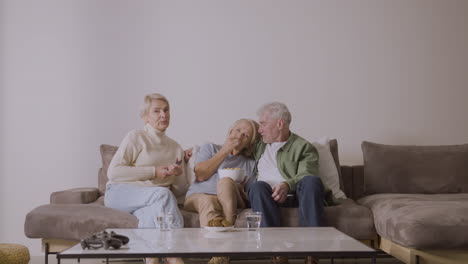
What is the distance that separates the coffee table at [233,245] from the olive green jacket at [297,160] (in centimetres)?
85

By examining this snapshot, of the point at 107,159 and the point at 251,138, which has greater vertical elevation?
the point at 251,138

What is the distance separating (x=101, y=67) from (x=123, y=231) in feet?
6.97

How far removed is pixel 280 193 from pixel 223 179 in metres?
0.35

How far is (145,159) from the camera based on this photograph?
382cm

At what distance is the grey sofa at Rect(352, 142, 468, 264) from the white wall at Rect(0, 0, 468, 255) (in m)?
0.47

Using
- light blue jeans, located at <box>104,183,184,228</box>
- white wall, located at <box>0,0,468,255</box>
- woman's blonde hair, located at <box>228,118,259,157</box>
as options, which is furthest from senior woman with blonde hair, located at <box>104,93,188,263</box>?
white wall, located at <box>0,0,468,255</box>

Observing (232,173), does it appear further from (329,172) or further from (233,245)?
(233,245)

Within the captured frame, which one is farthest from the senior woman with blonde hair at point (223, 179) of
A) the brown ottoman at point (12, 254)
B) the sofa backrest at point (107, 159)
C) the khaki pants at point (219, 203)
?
the brown ottoman at point (12, 254)

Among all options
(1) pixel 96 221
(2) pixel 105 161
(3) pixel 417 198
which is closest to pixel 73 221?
(1) pixel 96 221

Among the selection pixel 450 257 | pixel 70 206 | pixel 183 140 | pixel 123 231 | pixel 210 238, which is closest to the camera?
pixel 210 238

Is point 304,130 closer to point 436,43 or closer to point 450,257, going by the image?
point 436,43

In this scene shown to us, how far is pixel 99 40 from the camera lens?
473cm

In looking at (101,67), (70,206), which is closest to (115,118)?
(101,67)

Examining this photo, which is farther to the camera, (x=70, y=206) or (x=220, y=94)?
(x=220, y=94)
